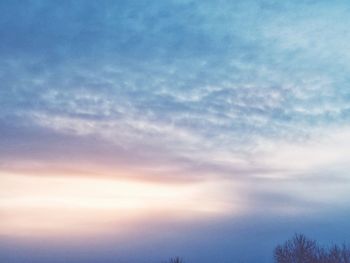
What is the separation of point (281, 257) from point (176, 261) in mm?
11916

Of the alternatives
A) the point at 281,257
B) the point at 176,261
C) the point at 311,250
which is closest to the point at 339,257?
the point at 311,250

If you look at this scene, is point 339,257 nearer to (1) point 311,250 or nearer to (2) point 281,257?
(1) point 311,250

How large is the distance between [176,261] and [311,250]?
15288mm

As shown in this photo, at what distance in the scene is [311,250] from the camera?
52250mm

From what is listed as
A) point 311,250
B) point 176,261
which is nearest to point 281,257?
point 311,250

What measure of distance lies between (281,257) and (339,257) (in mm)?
6448

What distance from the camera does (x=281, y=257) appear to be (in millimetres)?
52094

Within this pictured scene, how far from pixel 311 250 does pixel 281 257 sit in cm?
347

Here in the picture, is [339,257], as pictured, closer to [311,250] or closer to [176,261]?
[311,250]

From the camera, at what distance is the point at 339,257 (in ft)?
171

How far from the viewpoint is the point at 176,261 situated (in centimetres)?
4984

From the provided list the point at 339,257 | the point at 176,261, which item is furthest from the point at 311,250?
the point at 176,261

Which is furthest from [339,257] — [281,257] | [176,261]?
[176,261]

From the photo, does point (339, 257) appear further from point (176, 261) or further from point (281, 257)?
point (176, 261)
